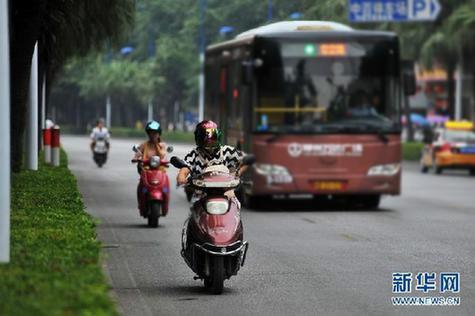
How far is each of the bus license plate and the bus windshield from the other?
877mm

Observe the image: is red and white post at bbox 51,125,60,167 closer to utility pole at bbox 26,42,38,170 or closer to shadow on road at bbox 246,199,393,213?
utility pole at bbox 26,42,38,170

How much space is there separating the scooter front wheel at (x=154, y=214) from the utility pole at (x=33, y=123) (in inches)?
184

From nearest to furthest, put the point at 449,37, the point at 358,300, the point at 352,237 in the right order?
1. the point at 358,300
2. the point at 352,237
3. the point at 449,37

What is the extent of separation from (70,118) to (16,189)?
106003 mm

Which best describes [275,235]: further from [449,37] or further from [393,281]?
[449,37]

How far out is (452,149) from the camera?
145 ft

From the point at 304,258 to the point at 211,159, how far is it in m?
3.49

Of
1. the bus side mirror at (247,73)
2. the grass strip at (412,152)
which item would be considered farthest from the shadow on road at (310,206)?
the grass strip at (412,152)

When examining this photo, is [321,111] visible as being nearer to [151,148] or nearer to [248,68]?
[248,68]

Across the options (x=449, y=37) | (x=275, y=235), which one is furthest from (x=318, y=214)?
(x=449, y=37)

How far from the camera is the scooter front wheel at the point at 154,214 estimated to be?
20.6 meters

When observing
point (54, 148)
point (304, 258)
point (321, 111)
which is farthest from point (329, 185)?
point (304, 258)

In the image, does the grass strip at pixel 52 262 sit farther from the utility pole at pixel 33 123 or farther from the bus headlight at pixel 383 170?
the utility pole at pixel 33 123

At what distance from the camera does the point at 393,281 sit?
13414 mm
